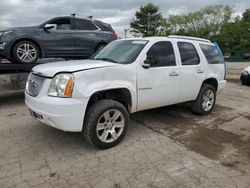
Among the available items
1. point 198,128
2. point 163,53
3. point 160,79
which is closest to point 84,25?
point 163,53

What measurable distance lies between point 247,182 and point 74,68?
280 cm

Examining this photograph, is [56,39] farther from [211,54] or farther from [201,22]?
[201,22]

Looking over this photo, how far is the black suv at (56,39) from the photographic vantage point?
6.41 meters

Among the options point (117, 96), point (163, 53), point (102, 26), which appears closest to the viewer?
point (117, 96)

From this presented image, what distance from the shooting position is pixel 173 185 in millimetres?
3146

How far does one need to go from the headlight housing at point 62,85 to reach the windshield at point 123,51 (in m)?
1.12

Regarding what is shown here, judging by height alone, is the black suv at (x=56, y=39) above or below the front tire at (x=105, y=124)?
above

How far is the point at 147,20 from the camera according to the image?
Answer: 6209 cm

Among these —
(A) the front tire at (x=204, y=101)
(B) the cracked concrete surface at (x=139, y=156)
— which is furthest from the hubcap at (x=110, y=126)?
(A) the front tire at (x=204, y=101)

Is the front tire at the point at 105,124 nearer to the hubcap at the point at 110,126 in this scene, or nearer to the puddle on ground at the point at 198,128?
the hubcap at the point at 110,126

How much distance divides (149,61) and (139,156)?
66.4 inches

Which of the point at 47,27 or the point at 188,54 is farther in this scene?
the point at 47,27

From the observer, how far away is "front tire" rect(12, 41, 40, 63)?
6469 mm

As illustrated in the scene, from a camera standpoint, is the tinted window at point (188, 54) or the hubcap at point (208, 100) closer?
the tinted window at point (188, 54)
